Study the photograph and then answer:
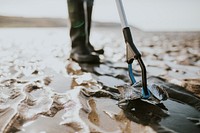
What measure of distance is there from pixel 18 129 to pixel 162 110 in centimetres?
70

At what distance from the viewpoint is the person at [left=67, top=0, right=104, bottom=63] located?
2646 mm

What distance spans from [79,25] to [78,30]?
0.05 metres

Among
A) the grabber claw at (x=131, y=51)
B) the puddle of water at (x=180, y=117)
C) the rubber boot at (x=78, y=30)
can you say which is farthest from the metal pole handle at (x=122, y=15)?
the rubber boot at (x=78, y=30)

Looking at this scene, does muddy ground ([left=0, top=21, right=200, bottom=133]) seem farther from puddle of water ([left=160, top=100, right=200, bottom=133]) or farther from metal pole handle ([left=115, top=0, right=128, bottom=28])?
metal pole handle ([left=115, top=0, right=128, bottom=28])

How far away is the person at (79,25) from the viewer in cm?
265

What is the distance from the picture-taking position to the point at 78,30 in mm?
2729

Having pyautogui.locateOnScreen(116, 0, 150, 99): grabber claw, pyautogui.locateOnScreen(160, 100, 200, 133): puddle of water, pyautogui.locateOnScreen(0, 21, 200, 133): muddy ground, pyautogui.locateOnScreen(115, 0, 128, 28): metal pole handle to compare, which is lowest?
pyautogui.locateOnScreen(160, 100, 200, 133): puddle of water

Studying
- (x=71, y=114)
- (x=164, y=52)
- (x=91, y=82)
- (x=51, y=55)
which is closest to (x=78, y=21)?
(x=51, y=55)

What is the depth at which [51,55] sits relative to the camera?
295cm

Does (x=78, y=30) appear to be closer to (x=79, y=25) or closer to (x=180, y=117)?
(x=79, y=25)

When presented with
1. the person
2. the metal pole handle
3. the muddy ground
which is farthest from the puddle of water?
the person

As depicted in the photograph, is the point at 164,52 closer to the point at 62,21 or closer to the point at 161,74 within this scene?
the point at 161,74

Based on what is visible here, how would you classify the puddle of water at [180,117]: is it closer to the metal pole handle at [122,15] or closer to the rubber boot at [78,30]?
the metal pole handle at [122,15]

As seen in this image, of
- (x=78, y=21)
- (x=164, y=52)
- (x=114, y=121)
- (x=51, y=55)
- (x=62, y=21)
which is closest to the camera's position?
(x=114, y=121)
